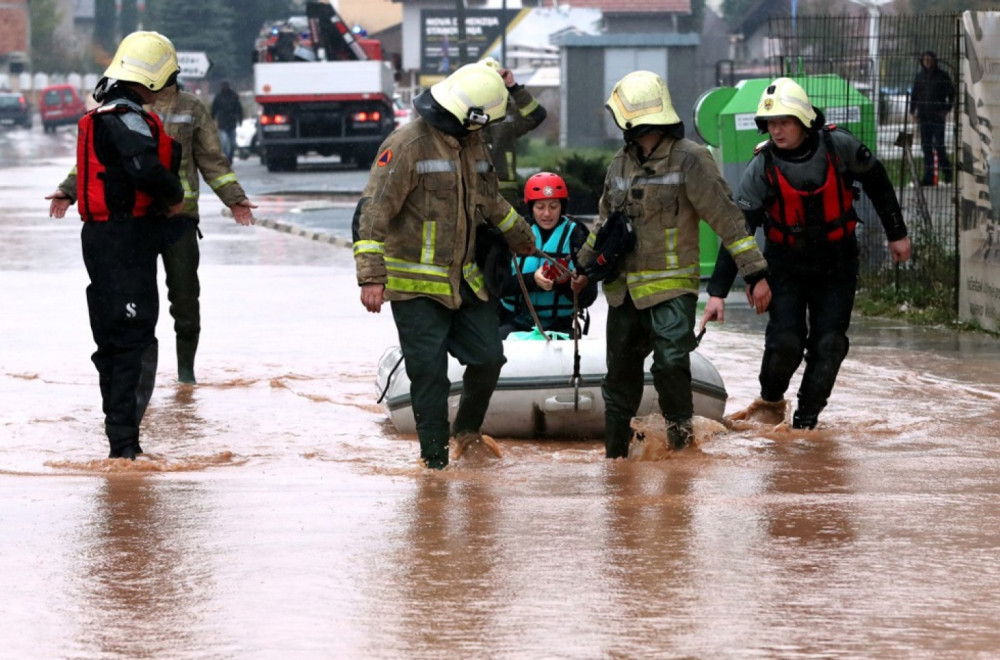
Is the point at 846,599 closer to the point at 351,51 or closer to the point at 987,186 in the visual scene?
the point at 987,186

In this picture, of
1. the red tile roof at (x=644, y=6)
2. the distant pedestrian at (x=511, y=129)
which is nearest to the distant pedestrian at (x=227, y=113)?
the distant pedestrian at (x=511, y=129)

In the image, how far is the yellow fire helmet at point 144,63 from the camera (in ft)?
24.1

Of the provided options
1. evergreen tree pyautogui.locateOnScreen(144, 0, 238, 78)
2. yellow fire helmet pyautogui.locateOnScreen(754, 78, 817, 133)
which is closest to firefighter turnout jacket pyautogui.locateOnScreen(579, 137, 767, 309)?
yellow fire helmet pyautogui.locateOnScreen(754, 78, 817, 133)

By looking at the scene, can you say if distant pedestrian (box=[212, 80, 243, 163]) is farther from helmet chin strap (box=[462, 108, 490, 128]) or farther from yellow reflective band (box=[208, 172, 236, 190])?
helmet chin strap (box=[462, 108, 490, 128])

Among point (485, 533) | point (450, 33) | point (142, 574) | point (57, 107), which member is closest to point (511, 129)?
point (485, 533)

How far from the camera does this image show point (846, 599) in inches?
Result: 194

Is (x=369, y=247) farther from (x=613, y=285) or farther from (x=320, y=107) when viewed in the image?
(x=320, y=107)

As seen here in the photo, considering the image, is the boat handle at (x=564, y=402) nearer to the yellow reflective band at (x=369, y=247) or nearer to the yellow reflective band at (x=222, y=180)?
the yellow reflective band at (x=369, y=247)

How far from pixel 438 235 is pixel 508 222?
36 cm

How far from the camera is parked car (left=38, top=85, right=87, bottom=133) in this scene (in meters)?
66.1

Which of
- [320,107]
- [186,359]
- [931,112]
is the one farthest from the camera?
[320,107]

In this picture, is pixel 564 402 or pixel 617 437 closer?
pixel 617 437

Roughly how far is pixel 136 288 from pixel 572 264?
2.35 m

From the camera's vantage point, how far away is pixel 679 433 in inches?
298
